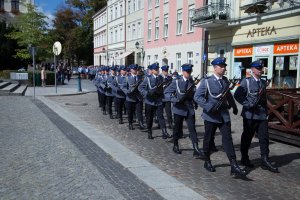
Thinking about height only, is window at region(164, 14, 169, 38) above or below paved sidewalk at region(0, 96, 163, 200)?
above

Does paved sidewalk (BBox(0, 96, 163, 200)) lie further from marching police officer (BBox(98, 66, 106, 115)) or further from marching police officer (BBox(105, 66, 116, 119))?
marching police officer (BBox(98, 66, 106, 115))

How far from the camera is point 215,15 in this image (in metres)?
23.0

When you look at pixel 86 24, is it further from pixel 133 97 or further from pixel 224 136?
pixel 224 136

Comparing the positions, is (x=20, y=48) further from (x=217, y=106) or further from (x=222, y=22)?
(x=217, y=106)

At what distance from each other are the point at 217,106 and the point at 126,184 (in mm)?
1855

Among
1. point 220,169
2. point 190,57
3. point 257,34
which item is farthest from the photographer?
point 190,57

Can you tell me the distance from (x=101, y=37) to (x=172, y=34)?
105 ft

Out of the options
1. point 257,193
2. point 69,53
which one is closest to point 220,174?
point 257,193

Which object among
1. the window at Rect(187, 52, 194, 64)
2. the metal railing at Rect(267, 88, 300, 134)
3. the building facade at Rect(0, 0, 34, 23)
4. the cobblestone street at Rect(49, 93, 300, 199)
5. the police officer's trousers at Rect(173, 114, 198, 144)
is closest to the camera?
the cobblestone street at Rect(49, 93, 300, 199)

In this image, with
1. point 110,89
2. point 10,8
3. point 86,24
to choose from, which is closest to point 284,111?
point 110,89

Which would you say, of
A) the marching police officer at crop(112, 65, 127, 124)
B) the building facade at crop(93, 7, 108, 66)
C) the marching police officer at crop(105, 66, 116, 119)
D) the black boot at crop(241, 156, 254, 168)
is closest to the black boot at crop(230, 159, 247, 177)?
the black boot at crop(241, 156, 254, 168)

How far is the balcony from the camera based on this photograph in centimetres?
2289

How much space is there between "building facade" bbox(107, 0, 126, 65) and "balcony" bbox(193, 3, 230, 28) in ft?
68.6

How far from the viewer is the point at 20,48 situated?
132 feet
